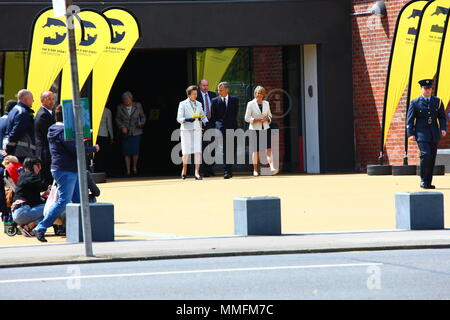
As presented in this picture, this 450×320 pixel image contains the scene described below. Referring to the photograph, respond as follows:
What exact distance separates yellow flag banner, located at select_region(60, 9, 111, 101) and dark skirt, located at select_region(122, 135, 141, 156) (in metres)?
3.47

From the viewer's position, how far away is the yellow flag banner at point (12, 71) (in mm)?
25328

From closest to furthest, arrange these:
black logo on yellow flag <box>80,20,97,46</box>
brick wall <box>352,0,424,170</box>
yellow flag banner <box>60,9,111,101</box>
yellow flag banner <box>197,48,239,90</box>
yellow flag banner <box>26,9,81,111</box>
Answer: yellow flag banner <box>26,9,81,111</box> < yellow flag banner <box>60,9,111,101</box> < black logo on yellow flag <box>80,20,97,46</box> < brick wall <box>352,0,424,170</box> < yellow flag banner <box>197,48,239,90</box>

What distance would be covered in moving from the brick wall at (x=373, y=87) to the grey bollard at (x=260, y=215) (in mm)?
10624

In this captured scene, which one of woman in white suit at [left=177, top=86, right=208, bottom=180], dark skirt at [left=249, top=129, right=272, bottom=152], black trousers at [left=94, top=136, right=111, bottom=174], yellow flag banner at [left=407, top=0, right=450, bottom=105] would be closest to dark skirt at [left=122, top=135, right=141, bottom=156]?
black trousers at [left=94, top=136, right=111, bottom=174]

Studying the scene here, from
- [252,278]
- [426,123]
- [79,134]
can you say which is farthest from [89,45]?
[252,278]

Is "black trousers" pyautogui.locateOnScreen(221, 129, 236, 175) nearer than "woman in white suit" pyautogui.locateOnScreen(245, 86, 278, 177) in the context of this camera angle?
A: No

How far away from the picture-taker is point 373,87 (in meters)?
25.3

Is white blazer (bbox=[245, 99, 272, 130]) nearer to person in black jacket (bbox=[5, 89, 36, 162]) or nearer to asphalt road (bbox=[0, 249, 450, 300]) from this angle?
person in black jacket (bbox=[5, 89, 36, 162])

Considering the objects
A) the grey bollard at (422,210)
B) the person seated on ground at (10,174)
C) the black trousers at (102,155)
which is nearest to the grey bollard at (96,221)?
the person seated on ground at (10,174)

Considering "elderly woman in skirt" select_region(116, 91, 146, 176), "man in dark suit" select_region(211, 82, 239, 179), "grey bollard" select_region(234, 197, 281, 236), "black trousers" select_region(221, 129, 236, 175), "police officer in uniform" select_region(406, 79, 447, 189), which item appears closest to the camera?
"grey bollard" select_region(234, 197, 281, 236)

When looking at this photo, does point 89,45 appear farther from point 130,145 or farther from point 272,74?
point 272,74

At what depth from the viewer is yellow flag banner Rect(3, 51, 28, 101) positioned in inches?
997
